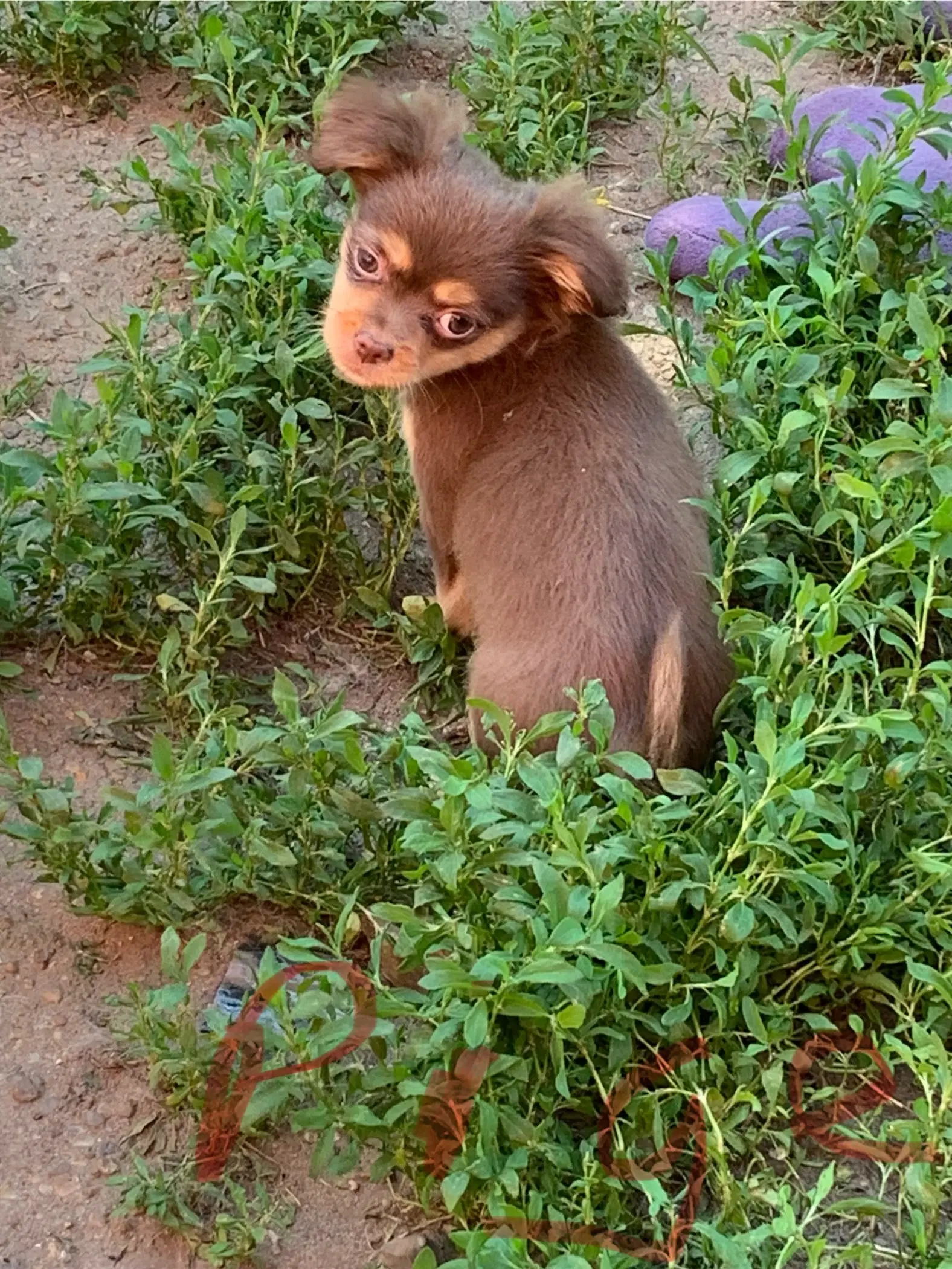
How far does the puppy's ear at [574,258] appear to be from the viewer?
3.01 m

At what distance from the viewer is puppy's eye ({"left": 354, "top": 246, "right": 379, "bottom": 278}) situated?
3.18m

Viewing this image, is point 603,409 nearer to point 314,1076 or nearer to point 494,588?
point 494,588

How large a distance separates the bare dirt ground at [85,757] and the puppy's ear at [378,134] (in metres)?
1.01

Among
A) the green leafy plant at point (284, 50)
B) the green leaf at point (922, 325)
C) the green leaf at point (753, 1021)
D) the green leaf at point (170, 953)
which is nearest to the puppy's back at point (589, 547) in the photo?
the green leaf at point (753, 1021)

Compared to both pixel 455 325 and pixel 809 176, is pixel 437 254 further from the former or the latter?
pixel 809 176

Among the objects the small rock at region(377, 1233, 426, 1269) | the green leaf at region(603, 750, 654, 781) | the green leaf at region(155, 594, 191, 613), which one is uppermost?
the green leaf at region(603, 750, 654, 781)

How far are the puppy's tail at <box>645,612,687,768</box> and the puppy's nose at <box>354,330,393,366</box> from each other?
898mm

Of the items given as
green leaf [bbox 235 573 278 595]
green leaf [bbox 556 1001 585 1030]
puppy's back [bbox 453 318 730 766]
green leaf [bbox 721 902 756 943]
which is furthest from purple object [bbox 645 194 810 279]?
green leaf [bbox 556 1001 585 1030]

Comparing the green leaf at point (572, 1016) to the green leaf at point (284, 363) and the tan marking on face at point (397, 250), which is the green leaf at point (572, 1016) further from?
the green leaf at point (284, 363)

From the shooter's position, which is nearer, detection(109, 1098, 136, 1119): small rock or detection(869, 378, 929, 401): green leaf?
detection(109, 1098, 136, 1119): small rock

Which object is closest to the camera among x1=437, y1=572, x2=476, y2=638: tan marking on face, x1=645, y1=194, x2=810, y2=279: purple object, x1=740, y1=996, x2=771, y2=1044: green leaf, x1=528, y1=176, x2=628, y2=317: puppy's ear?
x1=740, y1=996, x2=771, y2=1044: green leaf

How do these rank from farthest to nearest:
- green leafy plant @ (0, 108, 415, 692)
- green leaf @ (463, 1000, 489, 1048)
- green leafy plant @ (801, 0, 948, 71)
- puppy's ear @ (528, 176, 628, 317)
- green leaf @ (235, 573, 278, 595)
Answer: green leafy plant @ (801, 0, 948, 71), green leafy plant @ (0, 108, 415, 692), green leaf @ (235, 573, 278, 595), puppy's ear @ (528, 176, 628, 317), green leaf @ (463, 1000, 489, 1048)

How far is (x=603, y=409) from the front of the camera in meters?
3.10

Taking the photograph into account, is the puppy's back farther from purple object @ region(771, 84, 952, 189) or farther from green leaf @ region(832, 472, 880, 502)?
purple object @ region(771, 84, 952, 189)
